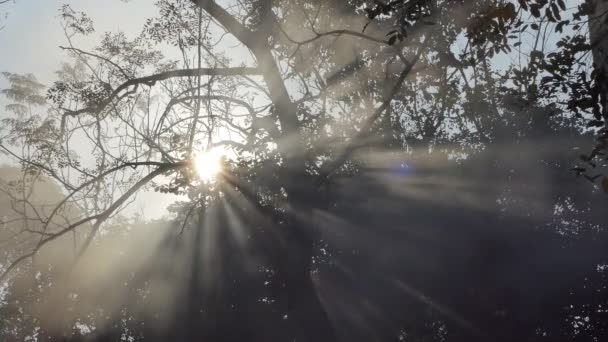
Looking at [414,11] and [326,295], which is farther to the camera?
[326,295]

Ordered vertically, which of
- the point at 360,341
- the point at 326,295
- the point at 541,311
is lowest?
the point at 541,311

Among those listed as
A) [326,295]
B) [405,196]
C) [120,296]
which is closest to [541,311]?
[405,196]

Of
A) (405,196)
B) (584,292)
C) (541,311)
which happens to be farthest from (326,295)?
(584,292)

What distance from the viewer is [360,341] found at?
10.9 m

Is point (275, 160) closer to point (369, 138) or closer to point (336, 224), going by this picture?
point (369, 138)

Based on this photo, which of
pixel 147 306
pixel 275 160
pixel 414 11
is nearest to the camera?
pixel 414 11

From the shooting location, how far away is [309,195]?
925 centimetres

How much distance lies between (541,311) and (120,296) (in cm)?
1044

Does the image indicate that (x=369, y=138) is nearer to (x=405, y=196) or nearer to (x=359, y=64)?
(x=359, y=64)

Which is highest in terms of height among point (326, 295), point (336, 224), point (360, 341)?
point (336, 224)

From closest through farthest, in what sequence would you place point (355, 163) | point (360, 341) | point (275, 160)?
1. point (275, 160)
2. point (355, 163)
3. point (360, 341)

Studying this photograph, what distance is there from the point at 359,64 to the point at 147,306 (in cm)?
801

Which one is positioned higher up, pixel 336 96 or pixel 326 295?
pixel 336 96

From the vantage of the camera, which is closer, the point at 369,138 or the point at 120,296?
the point at 369,138
